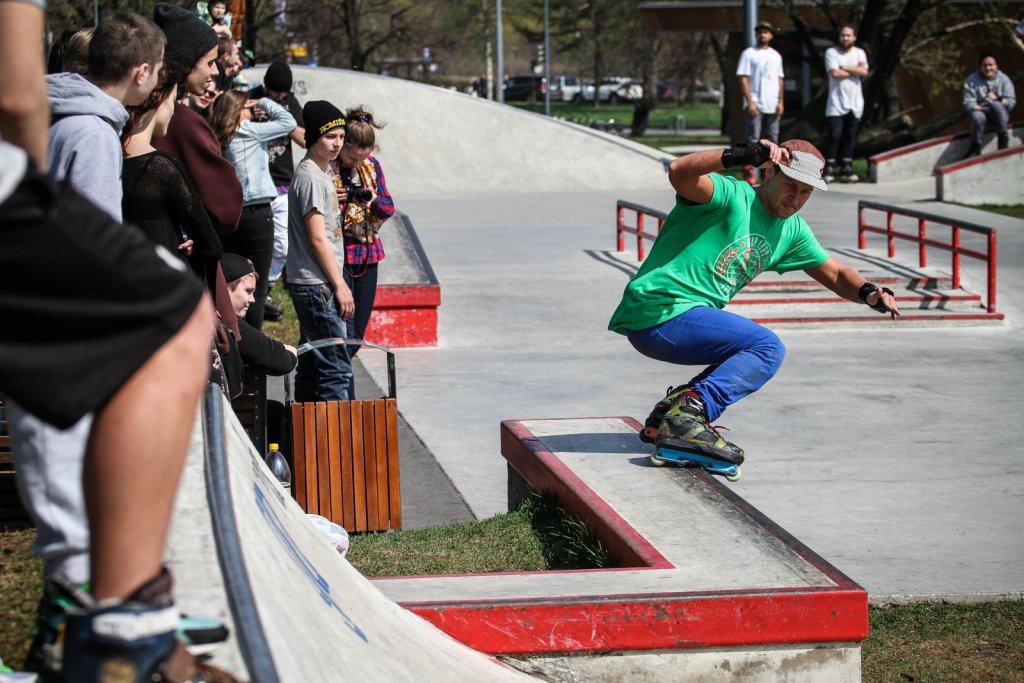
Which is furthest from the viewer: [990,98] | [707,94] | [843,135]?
[707,94]

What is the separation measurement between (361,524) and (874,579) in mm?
2297

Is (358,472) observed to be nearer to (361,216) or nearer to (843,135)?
(361,216)

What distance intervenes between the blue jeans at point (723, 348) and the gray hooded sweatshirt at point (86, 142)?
2335 millimetres

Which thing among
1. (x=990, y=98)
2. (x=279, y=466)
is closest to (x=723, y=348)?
(x=279, y=466)

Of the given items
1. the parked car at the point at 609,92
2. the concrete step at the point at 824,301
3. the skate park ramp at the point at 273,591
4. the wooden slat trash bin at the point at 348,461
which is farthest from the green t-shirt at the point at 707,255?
the parked car at the point at 609,92

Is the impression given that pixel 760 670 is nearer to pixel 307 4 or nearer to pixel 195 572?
pixel 195 572

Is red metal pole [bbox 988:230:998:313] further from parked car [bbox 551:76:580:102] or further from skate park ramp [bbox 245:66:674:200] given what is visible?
parked car [bbox 551:76:580:102]

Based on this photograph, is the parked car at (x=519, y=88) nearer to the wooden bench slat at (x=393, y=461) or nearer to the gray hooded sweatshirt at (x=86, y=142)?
the wooden bench slat at (x=393, y=461)

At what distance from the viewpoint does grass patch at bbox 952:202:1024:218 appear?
16234 millimetres

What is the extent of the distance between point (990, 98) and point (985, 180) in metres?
1.79

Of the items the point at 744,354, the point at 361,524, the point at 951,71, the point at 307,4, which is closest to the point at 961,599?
the point at 744,354

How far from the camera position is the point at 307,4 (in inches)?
1412

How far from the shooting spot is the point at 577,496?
423 centimetres

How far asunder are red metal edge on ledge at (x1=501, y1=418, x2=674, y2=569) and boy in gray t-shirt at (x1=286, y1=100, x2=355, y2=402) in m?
1.08
